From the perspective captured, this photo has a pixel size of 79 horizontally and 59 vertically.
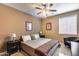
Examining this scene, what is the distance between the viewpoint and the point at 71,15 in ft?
5.50

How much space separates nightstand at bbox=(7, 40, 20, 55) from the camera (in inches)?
67.4

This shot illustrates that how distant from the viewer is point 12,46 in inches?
69.6

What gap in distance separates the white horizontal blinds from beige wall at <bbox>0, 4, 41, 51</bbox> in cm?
62

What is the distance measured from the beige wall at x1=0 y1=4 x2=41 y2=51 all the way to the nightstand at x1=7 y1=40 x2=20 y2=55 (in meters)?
0.12

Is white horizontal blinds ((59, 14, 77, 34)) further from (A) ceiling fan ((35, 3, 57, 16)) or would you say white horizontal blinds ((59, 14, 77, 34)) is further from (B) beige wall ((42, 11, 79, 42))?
(A) ceiling fan ((35, 3, 57, 16))

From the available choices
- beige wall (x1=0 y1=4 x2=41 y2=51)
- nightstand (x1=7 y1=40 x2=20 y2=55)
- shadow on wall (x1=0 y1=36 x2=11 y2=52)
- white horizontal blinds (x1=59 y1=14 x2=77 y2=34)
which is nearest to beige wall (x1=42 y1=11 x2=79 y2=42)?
white horizontal blinds (x1=59 y1=14 x2=77 y2=34)

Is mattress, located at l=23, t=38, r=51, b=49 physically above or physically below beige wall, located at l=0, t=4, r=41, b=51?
below

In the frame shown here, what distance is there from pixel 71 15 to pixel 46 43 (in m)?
0.72

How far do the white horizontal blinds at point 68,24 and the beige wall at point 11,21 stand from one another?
2.05 feet

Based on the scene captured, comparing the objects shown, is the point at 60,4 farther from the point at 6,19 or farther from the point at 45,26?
the point at 6,19

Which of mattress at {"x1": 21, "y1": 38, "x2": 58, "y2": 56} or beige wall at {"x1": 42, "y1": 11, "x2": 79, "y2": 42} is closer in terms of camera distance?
mattress at {"x1": 21, "y1": 38, "x2": 58, "y2": 56}

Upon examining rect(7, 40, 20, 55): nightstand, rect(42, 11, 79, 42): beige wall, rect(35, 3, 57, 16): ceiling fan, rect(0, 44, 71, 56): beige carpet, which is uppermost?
rect(35, 3, 57, 16): ceiling fan

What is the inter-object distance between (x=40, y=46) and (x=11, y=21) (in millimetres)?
734

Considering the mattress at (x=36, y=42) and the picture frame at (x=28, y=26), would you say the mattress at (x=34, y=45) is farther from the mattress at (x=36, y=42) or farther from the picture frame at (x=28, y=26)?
the picture frame at (x=28, y=26)
